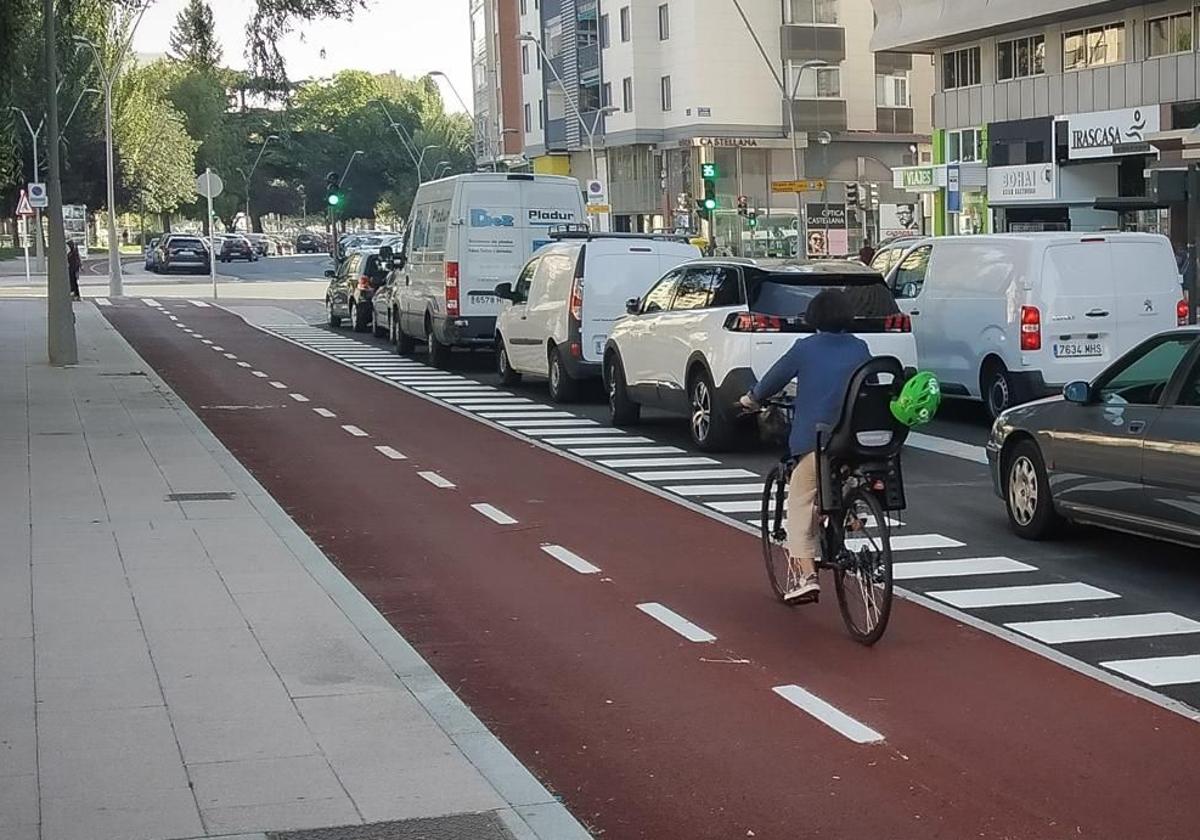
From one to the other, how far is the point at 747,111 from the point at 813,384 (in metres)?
60.3

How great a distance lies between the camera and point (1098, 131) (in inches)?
1762

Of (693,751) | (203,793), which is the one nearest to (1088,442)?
(693,751)

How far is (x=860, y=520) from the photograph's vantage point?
8.33 meters

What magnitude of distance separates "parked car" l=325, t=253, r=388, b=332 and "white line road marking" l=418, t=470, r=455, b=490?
789 inches

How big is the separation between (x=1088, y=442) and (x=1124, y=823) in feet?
17.0

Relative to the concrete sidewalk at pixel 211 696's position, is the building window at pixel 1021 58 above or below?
above

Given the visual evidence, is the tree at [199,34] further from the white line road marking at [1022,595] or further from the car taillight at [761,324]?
the white line road marking at [1022,595]

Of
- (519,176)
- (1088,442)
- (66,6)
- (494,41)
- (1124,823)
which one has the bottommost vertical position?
(1124,823)

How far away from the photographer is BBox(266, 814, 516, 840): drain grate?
5.39 metres

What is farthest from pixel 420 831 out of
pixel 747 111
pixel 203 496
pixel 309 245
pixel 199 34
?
pixel 309 245

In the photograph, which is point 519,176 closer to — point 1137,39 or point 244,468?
point 244,468

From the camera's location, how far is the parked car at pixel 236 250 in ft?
298


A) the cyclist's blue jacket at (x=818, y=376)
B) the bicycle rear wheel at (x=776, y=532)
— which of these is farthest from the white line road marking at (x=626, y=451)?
the cyclist's blue jacket at (x=818, y=376)

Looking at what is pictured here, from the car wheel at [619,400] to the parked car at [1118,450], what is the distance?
23.0 ft
